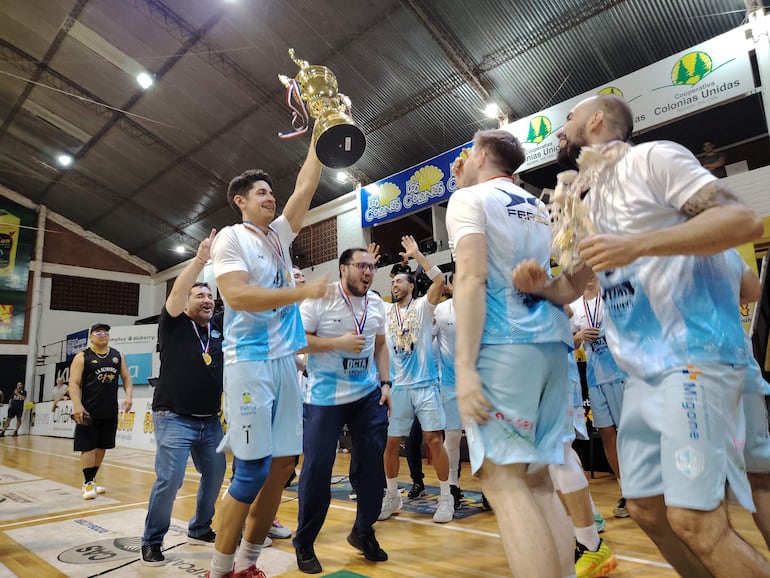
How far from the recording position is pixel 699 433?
140 centimetres

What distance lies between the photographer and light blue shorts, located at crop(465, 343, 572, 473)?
5.39 ft

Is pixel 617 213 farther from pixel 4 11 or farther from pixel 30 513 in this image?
pixel 4 11

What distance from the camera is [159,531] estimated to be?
336cm

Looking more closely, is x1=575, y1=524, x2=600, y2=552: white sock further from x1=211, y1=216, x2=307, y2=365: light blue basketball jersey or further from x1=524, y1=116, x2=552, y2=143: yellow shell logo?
x1=524, y1=116, x2=552, y2=143: yellow shell logo

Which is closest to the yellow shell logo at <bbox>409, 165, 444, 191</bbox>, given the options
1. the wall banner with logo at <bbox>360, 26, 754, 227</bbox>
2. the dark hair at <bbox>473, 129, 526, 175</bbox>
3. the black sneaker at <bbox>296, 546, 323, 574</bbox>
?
the wall banner with logo at <bbox>360, 26, 754, 227</bbox>

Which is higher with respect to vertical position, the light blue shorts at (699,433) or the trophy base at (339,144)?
the trophy base at (339,144)

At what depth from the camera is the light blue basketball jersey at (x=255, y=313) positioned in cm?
261

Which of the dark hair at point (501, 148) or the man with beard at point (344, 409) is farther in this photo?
the man with beard at point (344, 409)

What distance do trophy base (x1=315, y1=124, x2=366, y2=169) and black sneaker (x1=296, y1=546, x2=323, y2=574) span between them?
225 centimetres

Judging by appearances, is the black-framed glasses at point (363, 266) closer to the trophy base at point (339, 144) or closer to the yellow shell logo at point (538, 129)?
the trophy base at point (339, 144)

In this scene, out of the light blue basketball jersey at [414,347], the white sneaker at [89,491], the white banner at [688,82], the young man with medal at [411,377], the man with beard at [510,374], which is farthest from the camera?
the white banner at [688,82]

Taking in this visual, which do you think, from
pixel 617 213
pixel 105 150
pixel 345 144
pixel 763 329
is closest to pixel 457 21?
pixel 763 329

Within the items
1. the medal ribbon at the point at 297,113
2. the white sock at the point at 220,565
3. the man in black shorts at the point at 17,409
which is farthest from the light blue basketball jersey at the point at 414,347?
the man in black shorts at the point at 17,409

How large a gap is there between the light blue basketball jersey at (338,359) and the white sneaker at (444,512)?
1.36 m
